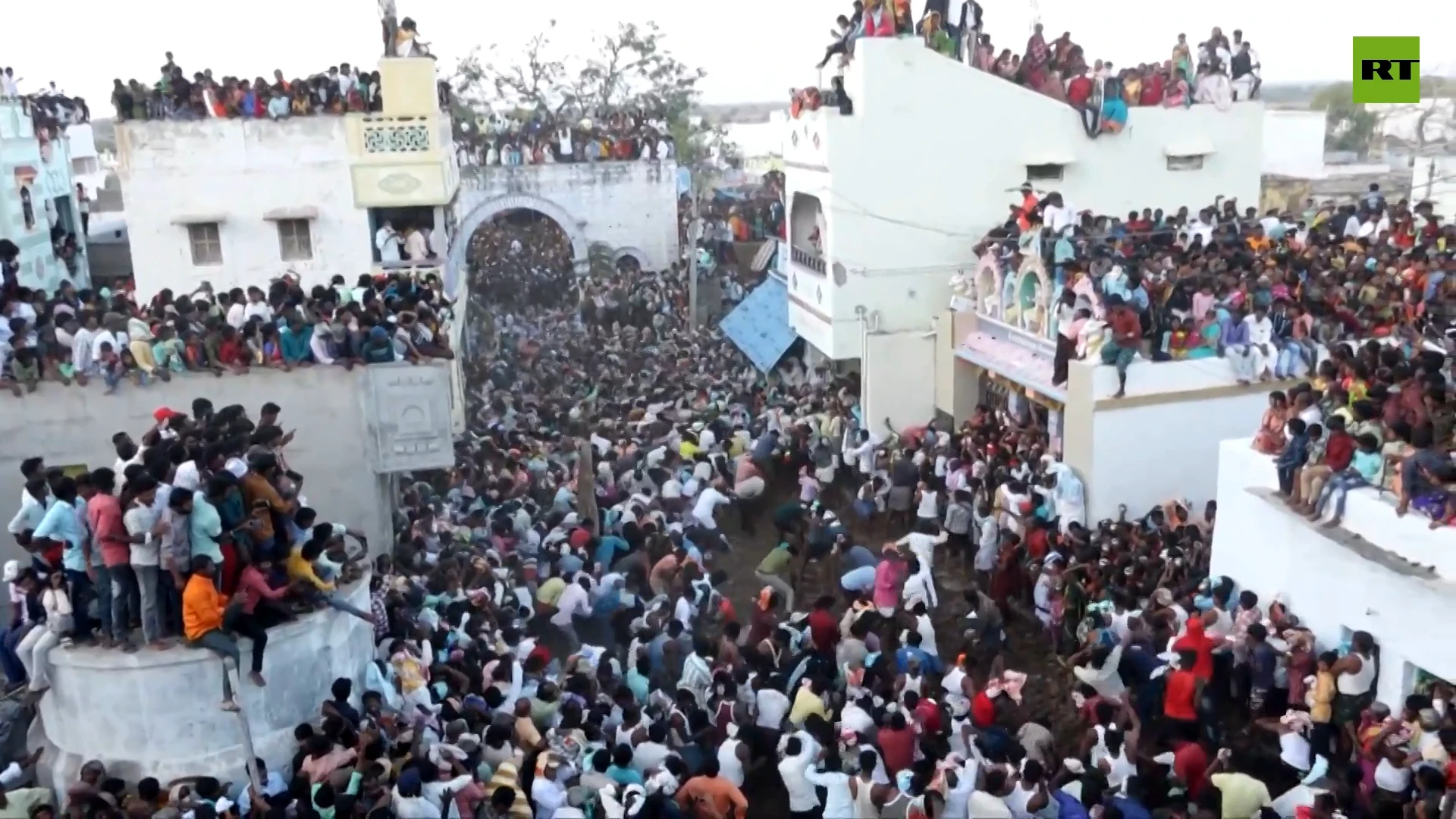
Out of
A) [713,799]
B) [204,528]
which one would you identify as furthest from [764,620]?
[204,528]

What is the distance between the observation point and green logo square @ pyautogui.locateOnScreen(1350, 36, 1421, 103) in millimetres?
15664

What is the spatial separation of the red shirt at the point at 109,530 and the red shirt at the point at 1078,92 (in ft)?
49.3

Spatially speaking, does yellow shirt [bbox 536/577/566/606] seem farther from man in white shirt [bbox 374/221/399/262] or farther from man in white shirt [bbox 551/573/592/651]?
man in white shirt [bbox 374/221/399/262]

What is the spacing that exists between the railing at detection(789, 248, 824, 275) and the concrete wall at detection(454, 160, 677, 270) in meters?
9.38

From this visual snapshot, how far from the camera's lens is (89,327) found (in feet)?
37.4

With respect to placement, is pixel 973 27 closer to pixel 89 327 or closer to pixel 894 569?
pixel 894 569

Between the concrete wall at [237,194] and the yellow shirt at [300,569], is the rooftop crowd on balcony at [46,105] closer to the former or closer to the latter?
the concrete wall at [237,194]

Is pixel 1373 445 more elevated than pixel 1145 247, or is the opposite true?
pixel 1145 247

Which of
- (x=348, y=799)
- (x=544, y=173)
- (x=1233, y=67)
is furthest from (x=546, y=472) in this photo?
(x=544, y=173)

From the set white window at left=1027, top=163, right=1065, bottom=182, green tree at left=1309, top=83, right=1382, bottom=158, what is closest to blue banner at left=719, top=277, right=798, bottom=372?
white window at left=1027, top=163, right=1065, bottom=182

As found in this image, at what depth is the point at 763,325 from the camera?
2305 cm

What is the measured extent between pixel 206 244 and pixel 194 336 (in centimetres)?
663

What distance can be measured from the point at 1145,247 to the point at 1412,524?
24.0 feet

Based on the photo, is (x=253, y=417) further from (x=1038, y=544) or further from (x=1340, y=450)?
(x=1340, y=450)
